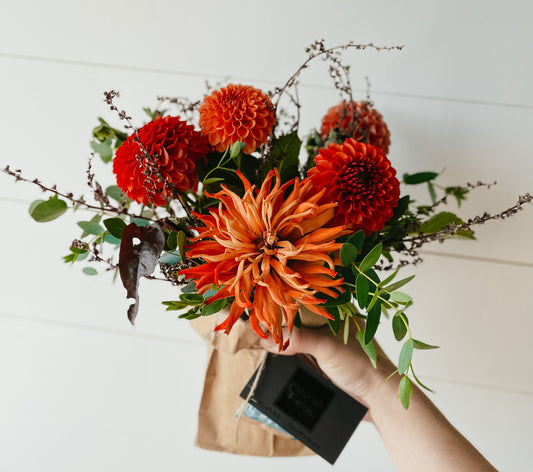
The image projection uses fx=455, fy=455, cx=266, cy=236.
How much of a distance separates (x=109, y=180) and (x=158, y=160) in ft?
1.49

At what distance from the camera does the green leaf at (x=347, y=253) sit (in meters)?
0.46

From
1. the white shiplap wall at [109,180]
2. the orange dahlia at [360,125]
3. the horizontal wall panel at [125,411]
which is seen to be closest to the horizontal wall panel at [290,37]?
the white shiplap wall at [109,180]

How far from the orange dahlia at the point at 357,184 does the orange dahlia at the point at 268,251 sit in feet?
0.14

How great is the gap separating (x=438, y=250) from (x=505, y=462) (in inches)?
20.4

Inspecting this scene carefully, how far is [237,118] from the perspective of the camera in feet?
1.69

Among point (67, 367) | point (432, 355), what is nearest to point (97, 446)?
point (67, 367)

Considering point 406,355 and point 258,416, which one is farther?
point 258,416

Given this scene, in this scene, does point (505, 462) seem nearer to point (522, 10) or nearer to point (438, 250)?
point (438, 250)

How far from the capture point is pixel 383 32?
2.65ft

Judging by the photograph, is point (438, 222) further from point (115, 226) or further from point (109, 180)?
point (109, 180)

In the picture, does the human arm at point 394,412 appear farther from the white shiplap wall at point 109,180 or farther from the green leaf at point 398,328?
the white shiplap wall at point 109,180

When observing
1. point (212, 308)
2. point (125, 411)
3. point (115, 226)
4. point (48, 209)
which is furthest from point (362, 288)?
point (125, 411)

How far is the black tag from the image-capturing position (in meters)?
0.72

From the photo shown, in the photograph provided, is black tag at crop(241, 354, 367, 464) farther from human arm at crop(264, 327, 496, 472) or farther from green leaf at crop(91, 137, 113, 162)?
green leaf at crop(91, 137, 113, 162)
